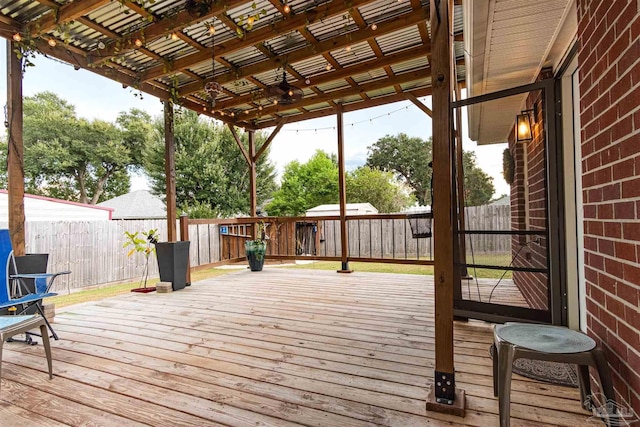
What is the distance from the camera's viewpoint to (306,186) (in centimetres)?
2006

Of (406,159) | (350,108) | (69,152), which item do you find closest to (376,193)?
(406,159)

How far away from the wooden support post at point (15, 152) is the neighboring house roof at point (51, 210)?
23.3 feet

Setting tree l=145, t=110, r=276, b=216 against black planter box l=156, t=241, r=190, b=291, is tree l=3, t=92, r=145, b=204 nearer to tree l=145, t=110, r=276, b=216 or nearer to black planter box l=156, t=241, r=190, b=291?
tree l=145, t=110, r=276, b=216

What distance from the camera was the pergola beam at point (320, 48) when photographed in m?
3.36

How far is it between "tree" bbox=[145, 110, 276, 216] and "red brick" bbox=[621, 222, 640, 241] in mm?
13731

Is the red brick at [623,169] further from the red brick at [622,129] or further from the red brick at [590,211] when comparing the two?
the red brick at [590,211]

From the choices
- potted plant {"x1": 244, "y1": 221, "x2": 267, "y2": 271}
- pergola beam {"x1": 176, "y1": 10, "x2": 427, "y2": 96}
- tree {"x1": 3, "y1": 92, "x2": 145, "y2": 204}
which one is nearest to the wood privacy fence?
potted plant {"x1": 244, "y1": 221, "x2": 267, "y2": 271}

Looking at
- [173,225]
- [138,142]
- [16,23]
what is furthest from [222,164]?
[16,23]

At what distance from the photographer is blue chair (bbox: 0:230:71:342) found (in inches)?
96.5

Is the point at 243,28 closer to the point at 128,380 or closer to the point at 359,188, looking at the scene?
the point at 128,380

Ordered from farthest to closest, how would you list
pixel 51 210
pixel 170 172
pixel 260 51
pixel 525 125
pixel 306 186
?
pixel 306 186
pixel 51 210
pixel 170 172
pixel 260 51
pixel 525 125

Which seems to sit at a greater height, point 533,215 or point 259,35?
point 259,35

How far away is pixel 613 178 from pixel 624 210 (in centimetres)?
16

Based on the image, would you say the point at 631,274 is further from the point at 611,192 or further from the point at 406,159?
the point at 406,159
